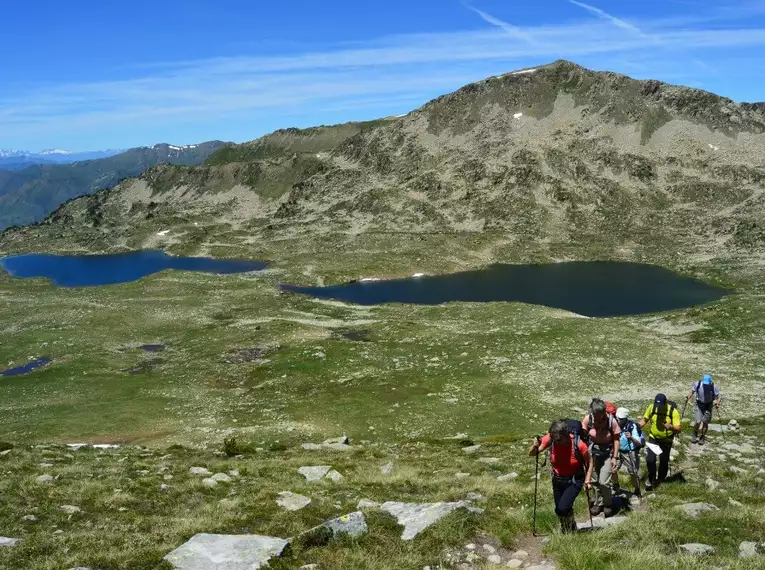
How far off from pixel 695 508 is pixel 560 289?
109374mm

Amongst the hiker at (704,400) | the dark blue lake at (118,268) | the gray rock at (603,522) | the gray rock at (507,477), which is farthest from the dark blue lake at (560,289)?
the gray rock at (603,522)

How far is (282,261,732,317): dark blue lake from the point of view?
104 metres

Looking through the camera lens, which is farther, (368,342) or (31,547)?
(368,342)

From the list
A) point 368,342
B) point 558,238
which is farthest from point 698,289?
point 368,342

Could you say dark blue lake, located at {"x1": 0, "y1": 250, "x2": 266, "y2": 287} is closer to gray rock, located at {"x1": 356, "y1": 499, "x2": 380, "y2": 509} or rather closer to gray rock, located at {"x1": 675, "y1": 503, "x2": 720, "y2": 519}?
gray rock, located at {"x1": 356, "y1": 499, "x2": 380, "y2": 509}

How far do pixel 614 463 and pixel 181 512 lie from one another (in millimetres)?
13727

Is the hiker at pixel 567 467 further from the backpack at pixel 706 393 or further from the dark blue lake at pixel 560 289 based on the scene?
the dark blue lake at pixel 560 289

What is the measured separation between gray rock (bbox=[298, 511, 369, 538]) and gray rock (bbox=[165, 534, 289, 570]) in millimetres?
894

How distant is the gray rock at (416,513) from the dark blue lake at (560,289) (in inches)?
3449

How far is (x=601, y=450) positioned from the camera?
16766 millimetres

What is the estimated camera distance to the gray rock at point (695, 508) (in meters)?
15.8

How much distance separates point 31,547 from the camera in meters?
13.9

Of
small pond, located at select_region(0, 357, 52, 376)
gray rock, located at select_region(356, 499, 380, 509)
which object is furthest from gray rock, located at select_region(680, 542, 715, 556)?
small pond, located at select_region(0, 357, 52, 376)

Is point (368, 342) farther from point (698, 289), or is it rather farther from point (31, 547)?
point (698, 289)
